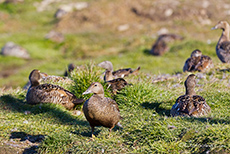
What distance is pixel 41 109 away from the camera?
8.90 meters

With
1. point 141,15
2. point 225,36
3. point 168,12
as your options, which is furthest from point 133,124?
point 141,15

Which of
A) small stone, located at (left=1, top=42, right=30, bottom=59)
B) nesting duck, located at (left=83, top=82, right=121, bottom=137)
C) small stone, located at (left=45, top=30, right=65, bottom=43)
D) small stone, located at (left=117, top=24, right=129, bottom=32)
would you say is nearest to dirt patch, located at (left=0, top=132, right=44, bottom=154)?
nesting duck, located at (left=83, top=82, right=121, bottom=137)

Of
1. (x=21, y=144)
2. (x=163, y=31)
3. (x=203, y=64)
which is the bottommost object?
(x=21, y=144)

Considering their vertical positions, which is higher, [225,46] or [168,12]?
[168,12]

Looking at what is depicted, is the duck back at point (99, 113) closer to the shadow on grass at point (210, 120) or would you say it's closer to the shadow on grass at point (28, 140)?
the shadow on grass at point (28, 140)

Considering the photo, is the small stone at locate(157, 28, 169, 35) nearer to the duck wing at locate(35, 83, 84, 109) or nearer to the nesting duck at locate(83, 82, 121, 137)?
the duck wing at locate(35, 83, 84, 109)

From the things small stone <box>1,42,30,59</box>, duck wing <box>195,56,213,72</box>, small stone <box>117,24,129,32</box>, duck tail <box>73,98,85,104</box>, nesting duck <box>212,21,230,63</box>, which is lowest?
duck tail <box>73,98,85,104</box>

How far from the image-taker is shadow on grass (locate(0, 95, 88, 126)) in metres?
8.27

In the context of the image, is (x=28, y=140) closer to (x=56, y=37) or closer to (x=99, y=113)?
(x=99, y=113)

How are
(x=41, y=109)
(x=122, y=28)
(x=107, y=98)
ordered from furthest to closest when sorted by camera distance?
1. (x=122, y=28)
2. (x=41, y=109)
3. (x=107, y=98)

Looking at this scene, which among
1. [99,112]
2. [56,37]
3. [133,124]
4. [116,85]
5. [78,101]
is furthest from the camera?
[56,37]

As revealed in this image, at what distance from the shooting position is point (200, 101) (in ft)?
24.3

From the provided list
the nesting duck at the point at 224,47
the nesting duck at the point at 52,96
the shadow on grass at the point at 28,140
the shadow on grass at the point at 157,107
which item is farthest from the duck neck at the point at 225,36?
the shadow on grass at the point at 28,140

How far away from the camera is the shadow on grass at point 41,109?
326 inches
